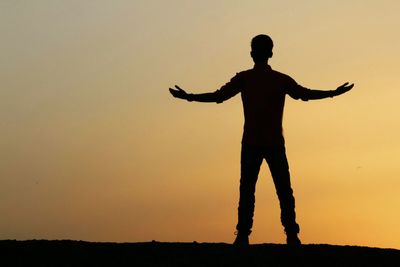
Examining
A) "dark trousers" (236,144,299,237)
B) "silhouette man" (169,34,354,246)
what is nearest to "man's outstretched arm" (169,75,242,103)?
"silhouette man" (169,34,354,246)

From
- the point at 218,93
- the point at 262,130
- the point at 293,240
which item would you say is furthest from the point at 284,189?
the point at 218,93

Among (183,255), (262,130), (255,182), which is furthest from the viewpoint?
(255,182)

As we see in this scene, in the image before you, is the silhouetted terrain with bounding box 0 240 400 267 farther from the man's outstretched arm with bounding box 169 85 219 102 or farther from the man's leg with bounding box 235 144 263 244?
the man's outstretched arm with bounding box 169 85 219 102

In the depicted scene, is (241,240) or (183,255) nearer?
(183,255)

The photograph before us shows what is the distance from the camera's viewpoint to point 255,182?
12.5 meters

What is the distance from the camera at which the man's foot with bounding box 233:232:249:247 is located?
12.5 m

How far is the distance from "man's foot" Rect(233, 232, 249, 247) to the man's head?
2.71m

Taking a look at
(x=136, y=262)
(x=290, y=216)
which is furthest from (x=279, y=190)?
(x=136, y=262)

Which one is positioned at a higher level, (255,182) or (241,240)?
(255,182)

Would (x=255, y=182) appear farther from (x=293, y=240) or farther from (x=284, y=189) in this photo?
(x=293, y=240)

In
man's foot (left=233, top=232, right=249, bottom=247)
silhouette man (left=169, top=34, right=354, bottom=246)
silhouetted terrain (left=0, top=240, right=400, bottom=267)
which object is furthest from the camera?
man's foot (left=233, top=232, right=249, bottom=247)

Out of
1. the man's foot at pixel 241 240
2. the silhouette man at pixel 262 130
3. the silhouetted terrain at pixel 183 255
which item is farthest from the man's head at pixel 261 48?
the silhouetted terrain at pixel 183 255

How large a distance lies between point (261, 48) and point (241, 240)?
117 inches

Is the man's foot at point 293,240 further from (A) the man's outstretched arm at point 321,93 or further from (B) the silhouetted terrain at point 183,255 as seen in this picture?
(A) the man's outstretched arm at point 321,93
